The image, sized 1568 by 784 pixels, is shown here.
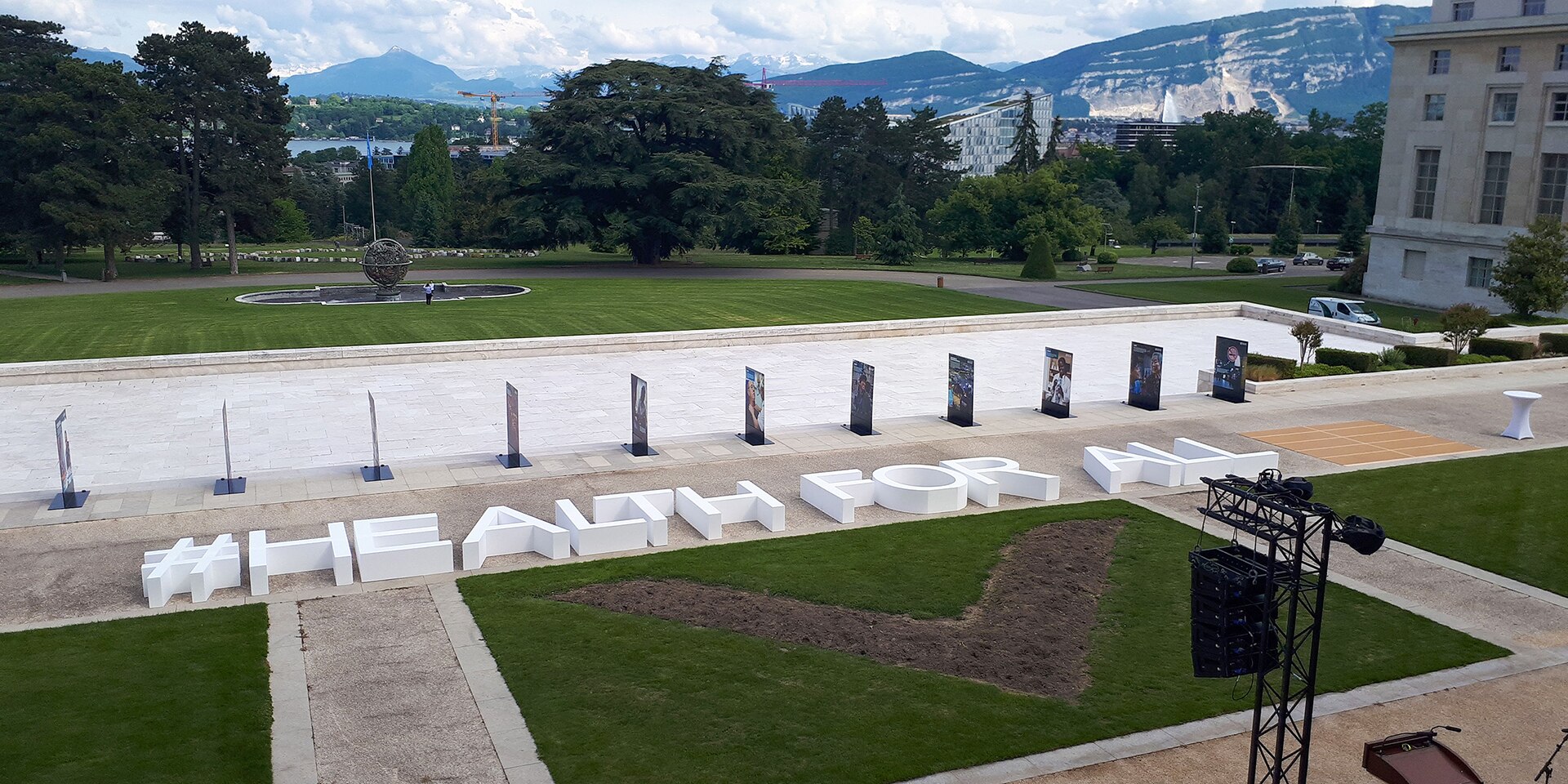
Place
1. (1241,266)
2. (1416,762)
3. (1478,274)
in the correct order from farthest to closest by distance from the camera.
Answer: (1241,266), (1478,274), (1416,762)

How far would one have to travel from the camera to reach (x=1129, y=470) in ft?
76.7

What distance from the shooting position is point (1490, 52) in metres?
55.6

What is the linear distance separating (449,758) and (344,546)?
6524mm

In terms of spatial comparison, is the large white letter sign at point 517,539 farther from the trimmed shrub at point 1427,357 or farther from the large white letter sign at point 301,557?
the trimmed shrub at point 1427,357

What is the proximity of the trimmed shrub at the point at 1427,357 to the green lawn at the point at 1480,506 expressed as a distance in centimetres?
1028

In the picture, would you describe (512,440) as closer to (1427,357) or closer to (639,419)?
(639,419)

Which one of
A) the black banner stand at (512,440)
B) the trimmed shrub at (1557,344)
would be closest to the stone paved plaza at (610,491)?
the black banner stand at (512,440)

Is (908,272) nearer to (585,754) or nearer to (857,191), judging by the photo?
(857,191)

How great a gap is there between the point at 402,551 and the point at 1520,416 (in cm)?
2511

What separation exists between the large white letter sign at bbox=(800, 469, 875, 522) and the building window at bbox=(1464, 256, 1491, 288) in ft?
154

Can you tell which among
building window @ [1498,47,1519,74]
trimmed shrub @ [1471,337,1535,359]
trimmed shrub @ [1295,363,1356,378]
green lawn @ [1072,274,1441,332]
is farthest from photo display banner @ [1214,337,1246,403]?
building window @ [1498,47,1519,74]

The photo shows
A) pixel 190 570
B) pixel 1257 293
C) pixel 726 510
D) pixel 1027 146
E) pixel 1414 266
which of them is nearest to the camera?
pixel 190 570

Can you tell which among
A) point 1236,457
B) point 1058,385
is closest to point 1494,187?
point 1058,385

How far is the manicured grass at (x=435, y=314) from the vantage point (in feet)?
127
